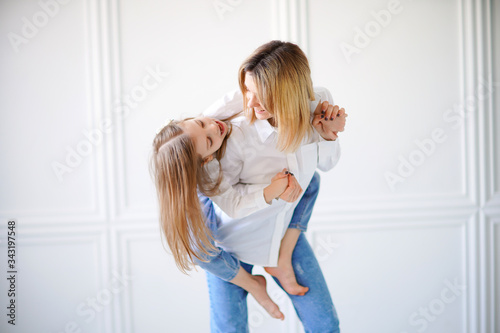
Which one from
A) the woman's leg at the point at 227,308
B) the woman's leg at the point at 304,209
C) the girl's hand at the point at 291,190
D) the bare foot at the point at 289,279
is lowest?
the woman's leg at the point at 227,308

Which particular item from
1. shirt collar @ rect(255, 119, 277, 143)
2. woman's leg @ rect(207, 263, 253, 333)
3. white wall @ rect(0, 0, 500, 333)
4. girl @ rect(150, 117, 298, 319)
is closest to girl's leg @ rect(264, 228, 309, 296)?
woman's leg @ rect(207, 263, 253, 333)

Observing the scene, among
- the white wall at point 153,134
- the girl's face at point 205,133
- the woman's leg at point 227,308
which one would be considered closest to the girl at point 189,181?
the girl's face at point 205,133

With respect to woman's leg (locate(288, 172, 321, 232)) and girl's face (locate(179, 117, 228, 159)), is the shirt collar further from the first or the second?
woman's leg (locate(288, 172, 321, 232))

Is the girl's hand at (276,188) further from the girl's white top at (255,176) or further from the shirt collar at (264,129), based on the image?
the shirt collar at (264,129)

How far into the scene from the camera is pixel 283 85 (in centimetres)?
125

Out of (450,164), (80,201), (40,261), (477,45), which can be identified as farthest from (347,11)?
(40,261)

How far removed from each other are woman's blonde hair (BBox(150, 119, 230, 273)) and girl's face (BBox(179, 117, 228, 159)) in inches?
0.8

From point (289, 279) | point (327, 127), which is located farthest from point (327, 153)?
point (289, 279)

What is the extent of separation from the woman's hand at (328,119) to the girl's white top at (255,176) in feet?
0.16

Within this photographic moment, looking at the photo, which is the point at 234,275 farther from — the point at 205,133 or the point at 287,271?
the point at 205,133

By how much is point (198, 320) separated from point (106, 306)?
54 cm

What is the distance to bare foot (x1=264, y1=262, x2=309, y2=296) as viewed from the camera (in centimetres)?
155

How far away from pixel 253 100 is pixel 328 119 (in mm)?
255

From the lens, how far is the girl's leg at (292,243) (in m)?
1.55
